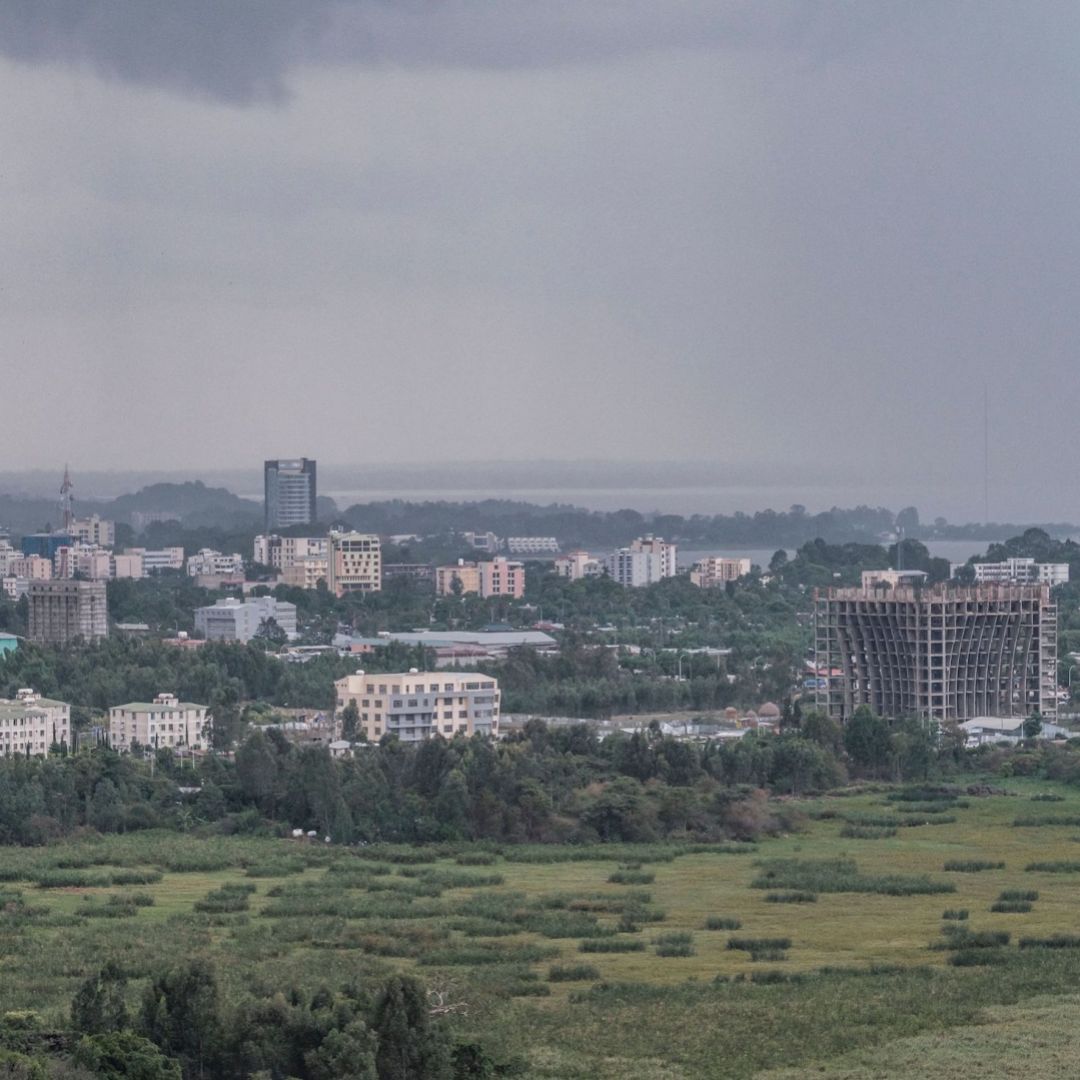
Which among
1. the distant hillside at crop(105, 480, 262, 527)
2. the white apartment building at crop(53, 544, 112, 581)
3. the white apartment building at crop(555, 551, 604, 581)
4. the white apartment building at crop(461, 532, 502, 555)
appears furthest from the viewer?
the distant hillside at crop(105, 480, 262, 527)

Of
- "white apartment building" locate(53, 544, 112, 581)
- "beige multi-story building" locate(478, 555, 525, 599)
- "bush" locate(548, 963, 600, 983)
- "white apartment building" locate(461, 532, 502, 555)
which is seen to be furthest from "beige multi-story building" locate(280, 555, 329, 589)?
"bush" locate(548, 963, 600, 983)

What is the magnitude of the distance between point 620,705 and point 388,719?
24.1 ft

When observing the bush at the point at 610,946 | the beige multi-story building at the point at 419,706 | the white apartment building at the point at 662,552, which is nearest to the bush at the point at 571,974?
the bush at the point at 610,946

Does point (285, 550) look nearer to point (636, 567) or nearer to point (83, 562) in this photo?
point (83, 562)

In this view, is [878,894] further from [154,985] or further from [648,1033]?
[154,985]

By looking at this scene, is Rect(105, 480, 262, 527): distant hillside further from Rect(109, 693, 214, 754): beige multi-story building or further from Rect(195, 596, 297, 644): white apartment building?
Rect(109, 693, 214, 754): beige multi-story building

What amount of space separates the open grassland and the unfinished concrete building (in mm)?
12187

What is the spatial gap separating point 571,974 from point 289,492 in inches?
4204

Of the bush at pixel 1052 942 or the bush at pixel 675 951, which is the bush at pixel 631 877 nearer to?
the bush at pixel 675 951

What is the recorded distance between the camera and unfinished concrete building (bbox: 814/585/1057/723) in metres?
41.8

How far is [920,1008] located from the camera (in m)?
18.6

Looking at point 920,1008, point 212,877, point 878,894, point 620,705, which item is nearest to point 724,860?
point 878,894

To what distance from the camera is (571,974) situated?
1984cm

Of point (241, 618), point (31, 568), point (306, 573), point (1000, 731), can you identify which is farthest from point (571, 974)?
point (31, 568)
